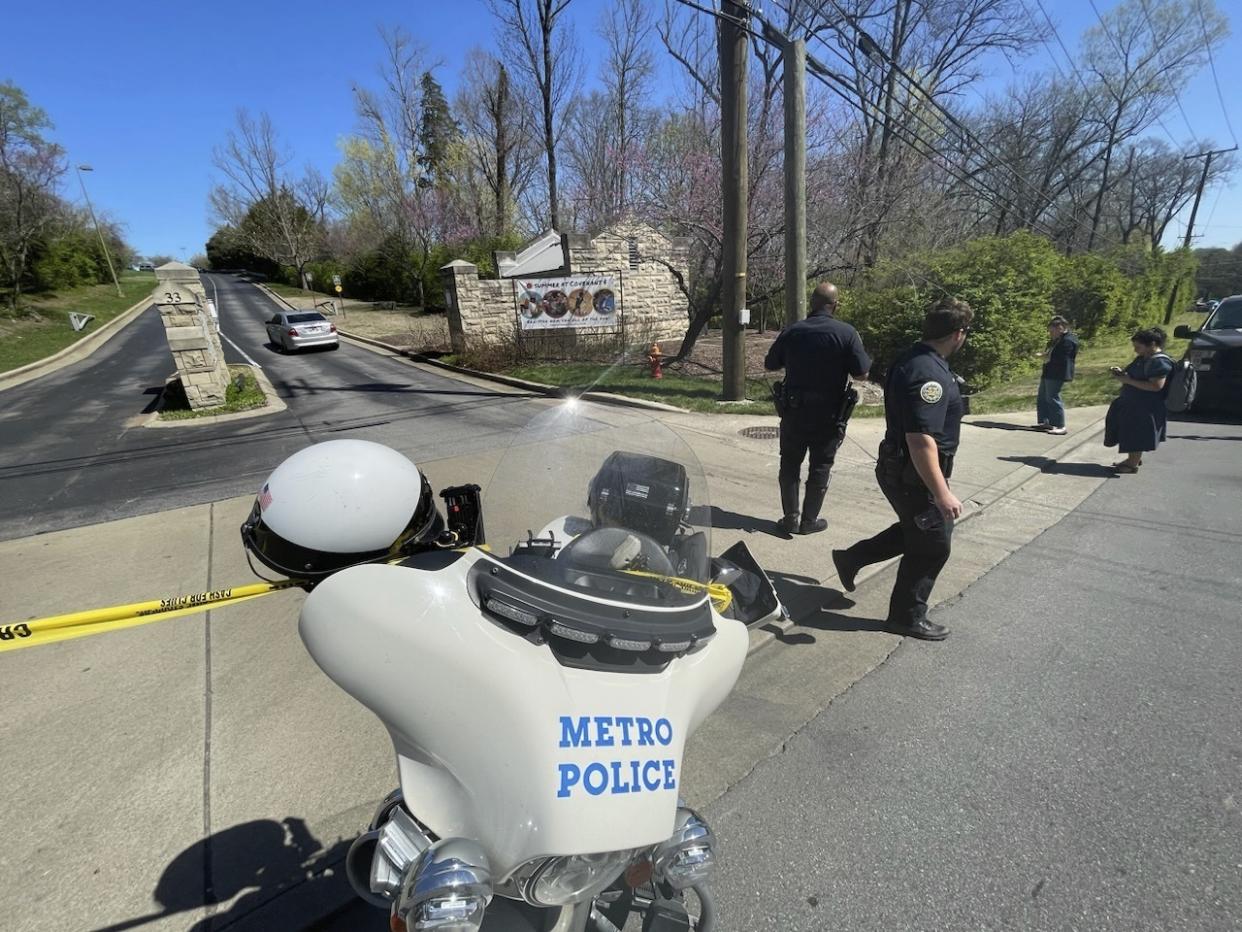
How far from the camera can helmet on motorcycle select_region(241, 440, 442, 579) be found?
4.98ft

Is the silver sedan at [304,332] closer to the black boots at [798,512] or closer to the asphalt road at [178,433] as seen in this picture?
the asphalt road at [178,433]

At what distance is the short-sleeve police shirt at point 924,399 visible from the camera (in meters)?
2.91

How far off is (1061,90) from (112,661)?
42.4m

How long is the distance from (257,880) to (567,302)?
575 inches

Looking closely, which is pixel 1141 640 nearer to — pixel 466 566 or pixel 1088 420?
pixel 466 566

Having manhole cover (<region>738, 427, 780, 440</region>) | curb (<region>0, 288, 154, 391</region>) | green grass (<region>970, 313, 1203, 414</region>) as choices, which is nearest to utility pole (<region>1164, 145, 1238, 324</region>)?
green grass (<region>970, 313, 1203, 414</region>)

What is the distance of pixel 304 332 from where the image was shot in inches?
762

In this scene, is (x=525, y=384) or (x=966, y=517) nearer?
(x=966, y=517)

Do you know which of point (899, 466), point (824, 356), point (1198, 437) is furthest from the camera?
point (1198, 437)

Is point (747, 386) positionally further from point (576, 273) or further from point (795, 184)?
point (576, 273)

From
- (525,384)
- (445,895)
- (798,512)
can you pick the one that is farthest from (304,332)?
(445,895)

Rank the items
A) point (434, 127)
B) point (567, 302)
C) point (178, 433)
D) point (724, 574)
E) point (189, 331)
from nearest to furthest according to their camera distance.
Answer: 1. point (724, 574)
2. point (178, 433)
3. point (189, 331)
4. point (567, 302)
5. point (434, 127)

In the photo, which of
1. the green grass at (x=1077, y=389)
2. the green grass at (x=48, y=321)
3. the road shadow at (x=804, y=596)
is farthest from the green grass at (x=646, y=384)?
the green grass at (x=48, y=321)

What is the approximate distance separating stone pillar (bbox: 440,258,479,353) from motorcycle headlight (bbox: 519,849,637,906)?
16.0m
